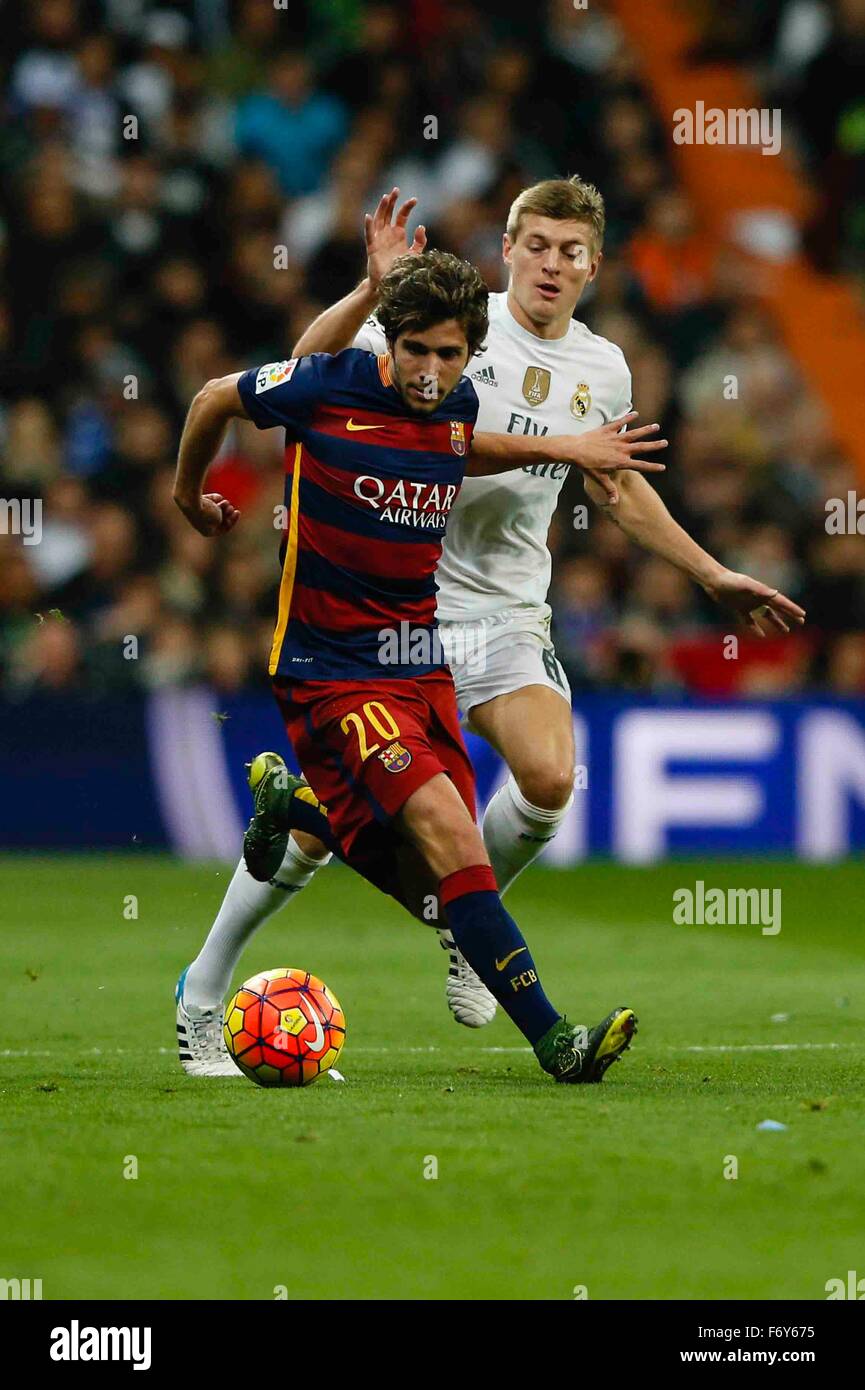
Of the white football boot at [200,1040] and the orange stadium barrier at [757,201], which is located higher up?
the orange stadium barrier at [757,201]

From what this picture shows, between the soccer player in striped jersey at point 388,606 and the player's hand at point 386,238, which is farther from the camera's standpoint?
the player's hand at point 386,238

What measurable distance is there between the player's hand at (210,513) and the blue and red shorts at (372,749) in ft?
1.67

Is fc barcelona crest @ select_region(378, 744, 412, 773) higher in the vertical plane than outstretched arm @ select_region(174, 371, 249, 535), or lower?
lower

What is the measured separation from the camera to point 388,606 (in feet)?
19.5

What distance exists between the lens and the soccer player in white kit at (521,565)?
6270mm

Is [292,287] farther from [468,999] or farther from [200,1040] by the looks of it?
[200,1040]

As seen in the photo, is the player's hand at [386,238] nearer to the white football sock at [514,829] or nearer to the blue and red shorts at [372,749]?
the blue and red shorts at [372,749]

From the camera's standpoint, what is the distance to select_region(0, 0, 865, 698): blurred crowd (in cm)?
1296

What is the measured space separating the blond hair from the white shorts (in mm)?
1206

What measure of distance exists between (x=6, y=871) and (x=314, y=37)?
6.48 metres

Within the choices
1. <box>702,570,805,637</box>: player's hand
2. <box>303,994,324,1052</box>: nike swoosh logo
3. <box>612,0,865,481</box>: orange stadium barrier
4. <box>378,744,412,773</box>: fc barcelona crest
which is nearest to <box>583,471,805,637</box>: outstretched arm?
<box>702,570,805,637</box>: player's hand

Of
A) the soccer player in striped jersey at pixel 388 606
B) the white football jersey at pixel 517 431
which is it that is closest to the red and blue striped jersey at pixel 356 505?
the soccer player in striped jersey at pixel 388 606

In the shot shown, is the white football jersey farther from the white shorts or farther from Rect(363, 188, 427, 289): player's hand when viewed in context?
Rect(363, 188, 427, 289): player's hand

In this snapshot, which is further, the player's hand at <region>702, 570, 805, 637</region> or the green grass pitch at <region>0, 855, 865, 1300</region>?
the player's hand at <region>702, 570, 805, 637</region>
